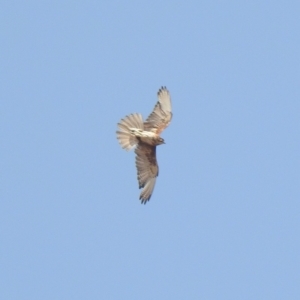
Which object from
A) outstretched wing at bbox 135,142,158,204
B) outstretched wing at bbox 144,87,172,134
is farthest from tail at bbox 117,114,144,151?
outstretched wing at bbox 135,142,158,204

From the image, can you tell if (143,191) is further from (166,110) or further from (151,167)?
(166,110)

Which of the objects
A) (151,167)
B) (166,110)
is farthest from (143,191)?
(166,110)

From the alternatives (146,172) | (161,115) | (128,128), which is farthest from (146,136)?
(146,172)

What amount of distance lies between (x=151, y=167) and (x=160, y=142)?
0.82 metres

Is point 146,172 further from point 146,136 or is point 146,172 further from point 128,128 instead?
point 128,128

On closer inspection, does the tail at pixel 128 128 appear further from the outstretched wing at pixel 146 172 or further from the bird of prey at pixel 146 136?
the outstretched wing at pixel 146 172

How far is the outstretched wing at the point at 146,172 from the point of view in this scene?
2108cm

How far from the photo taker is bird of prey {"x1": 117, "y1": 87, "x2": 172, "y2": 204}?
67.5ft

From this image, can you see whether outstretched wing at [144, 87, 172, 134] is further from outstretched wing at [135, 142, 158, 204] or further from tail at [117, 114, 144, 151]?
outstretched wing at [135, 142, 158, 204]

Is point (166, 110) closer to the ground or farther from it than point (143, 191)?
farther from it

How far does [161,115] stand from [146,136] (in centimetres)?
72

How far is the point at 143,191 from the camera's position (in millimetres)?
21250

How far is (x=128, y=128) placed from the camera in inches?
811

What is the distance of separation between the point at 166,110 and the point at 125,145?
1.24 metres
